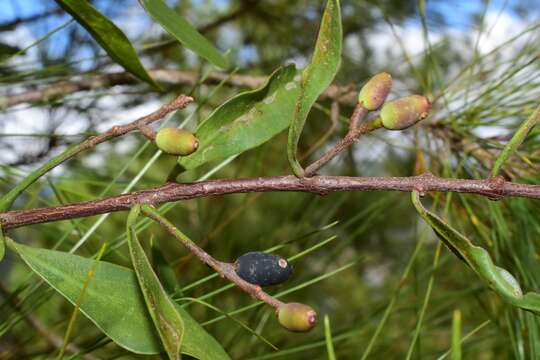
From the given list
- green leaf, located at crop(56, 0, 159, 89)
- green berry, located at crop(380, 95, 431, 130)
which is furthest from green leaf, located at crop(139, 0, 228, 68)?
green berry, located at crop(380, 95, 431, 130)

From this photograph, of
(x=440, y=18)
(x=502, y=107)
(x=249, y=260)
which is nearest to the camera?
(x=249, y=260)

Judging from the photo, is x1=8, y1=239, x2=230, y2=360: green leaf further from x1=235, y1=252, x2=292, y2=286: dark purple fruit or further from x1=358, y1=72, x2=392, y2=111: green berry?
x1=358, y1=72, x2=392, y2=111: green berry

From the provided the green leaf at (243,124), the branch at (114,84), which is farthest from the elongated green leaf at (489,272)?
the branch at (114,84)

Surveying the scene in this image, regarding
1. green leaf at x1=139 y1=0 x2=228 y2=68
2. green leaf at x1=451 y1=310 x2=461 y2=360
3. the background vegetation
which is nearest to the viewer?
green leaf at x1=451 y1=310 x2=461 y2=360

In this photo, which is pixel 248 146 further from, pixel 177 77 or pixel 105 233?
pixel 105 233

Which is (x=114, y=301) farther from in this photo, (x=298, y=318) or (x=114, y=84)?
(x=114, y=84)

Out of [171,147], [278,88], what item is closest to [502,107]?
[278,88]
